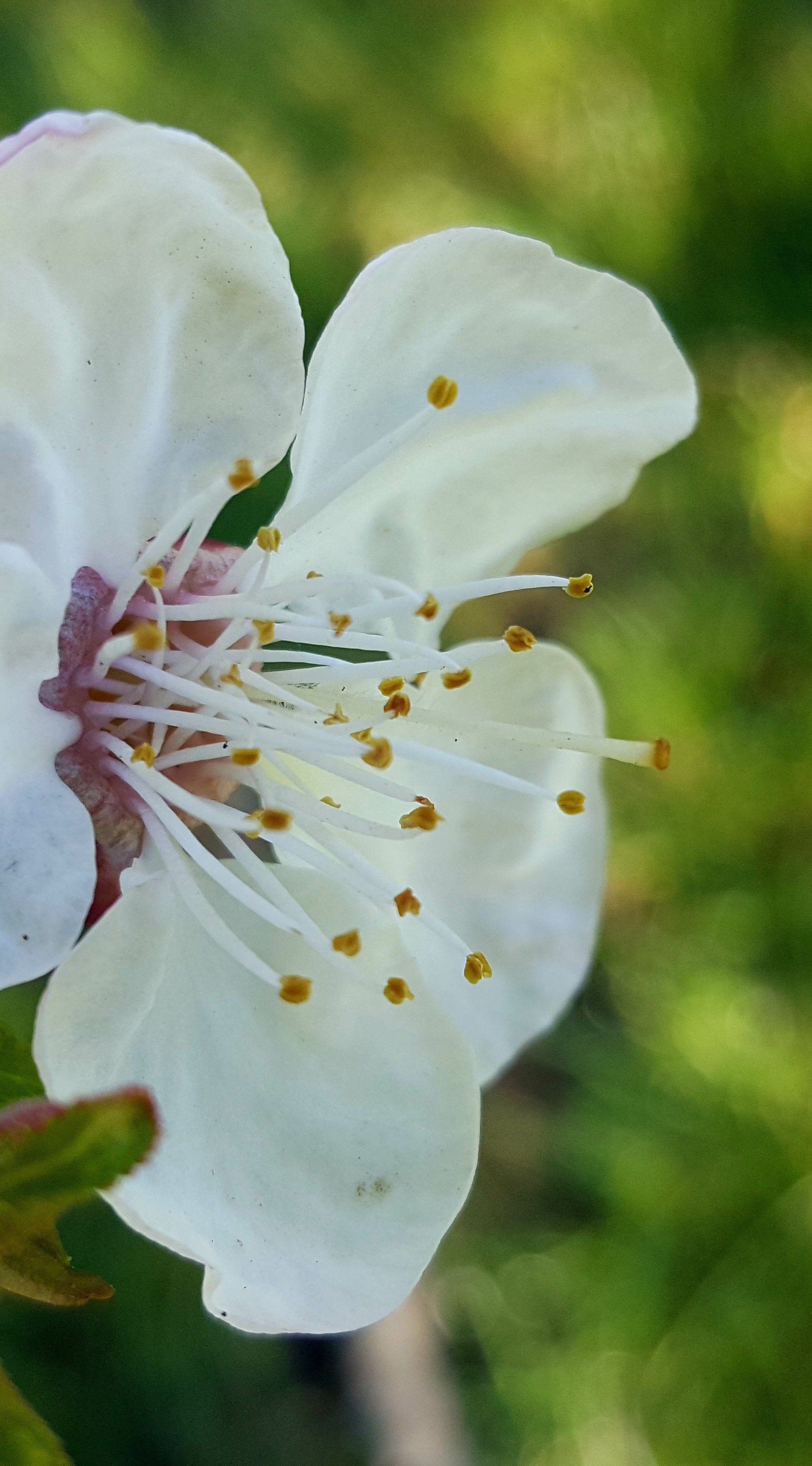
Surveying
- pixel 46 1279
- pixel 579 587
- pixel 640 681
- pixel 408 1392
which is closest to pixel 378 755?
pixel 579 587

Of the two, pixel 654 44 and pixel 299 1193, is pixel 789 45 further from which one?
pixel 299 1193

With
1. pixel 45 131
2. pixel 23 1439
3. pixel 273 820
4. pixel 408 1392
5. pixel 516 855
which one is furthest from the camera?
pixel 408 1392

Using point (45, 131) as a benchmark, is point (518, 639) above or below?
below

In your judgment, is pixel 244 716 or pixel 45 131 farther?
pixel 244 716

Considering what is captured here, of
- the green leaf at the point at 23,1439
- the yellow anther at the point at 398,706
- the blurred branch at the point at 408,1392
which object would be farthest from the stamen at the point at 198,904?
the blurred branch at the point at 408,1392

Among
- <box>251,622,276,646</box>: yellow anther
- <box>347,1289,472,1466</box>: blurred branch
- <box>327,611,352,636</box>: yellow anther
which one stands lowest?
<box>347,1289,472,1466</box>: blurred branch

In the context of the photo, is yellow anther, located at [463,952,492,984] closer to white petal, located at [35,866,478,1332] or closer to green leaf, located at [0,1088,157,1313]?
white petal, located at [35,866,478,1332]

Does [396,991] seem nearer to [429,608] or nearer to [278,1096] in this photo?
[278,1096]

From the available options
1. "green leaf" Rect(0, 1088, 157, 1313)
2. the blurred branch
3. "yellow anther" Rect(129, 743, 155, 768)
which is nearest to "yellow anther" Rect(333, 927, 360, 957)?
"yellow anther" Rect(129, 743, 155, 768)
